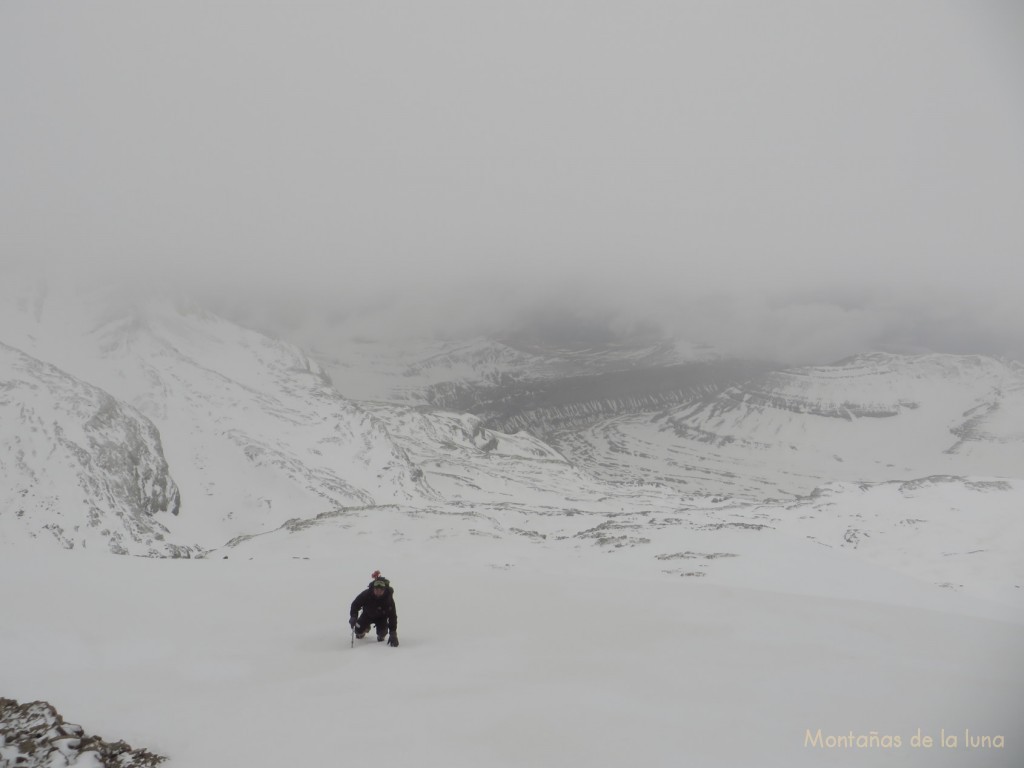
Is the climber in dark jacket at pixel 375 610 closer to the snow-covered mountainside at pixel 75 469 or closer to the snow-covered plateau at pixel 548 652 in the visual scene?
the snow-covered plateau at pixel 548 652

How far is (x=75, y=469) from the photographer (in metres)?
49.3

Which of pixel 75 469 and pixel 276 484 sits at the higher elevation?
pixel 75 469

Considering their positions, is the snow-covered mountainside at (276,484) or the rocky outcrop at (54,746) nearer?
the rocky outcrop at (54,746)

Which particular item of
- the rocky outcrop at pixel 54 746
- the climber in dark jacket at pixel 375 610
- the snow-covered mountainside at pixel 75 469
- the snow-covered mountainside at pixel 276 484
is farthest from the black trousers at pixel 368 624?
the snow-covered mountainside at pixel 75 469

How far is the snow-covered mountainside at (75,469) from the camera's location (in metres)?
41.5

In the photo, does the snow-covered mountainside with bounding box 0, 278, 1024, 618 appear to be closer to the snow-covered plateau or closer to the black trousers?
the snow-covered plateau

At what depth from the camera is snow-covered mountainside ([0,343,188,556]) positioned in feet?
136

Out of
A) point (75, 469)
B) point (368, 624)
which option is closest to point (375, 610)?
point (368, 624)

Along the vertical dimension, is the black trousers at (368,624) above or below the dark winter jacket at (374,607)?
below

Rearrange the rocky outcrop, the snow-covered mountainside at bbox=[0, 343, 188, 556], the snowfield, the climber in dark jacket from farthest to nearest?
1. the snow-covered mountainside at bbox=[0, 343, 188, 556]
2. the climber in dark jacket
3. the snowfield
4. the rocky outcrop

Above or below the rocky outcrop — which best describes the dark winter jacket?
below

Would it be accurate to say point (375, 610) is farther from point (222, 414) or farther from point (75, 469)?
point (222, 414)

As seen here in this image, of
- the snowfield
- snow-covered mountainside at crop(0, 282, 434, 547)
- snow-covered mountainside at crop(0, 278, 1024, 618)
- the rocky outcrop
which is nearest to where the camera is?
the rocky outcrop

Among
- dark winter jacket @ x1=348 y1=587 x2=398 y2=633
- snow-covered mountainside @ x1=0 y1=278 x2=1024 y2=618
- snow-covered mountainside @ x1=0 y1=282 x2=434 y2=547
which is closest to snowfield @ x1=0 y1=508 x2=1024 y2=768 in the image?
dark winter jacket @ x1=348 y1=587 x2=398 y2=633
